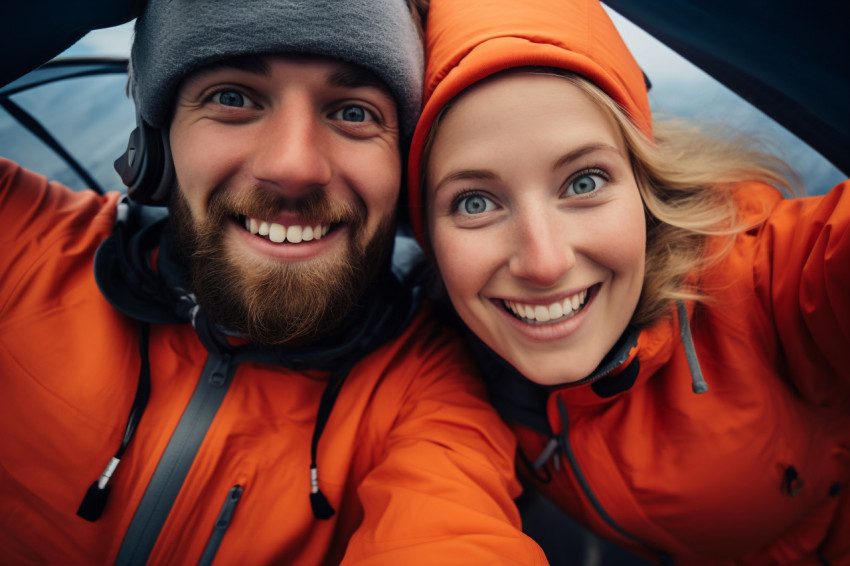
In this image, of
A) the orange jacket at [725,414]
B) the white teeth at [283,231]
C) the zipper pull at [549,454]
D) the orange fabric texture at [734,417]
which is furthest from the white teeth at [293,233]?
the zipper pull at [549,454]

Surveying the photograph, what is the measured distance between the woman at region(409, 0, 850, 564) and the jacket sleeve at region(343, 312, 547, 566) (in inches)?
5.5

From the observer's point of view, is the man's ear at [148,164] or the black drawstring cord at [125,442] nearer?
the black drawstring cord at [125,442]

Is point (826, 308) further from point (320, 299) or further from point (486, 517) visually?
point (320, 299)

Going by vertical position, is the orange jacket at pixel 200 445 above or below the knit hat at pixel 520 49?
below

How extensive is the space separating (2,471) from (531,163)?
1475mm

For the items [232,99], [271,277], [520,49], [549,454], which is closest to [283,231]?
[271,277]

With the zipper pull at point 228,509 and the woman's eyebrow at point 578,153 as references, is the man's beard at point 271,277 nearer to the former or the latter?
the zipper pull at point 228,509

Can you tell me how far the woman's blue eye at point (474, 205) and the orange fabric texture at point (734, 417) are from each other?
496mm

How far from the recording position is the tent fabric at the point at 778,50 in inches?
36.8

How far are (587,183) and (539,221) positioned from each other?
170 millimetres

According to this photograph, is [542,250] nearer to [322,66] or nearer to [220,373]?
[322,66]

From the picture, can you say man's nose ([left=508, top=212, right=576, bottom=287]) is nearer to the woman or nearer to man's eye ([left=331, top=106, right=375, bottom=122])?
the woman

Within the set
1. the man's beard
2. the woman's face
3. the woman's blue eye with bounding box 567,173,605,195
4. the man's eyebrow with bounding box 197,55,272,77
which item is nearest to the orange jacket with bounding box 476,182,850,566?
the woman's face

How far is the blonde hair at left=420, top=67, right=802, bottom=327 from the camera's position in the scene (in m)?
1.05
